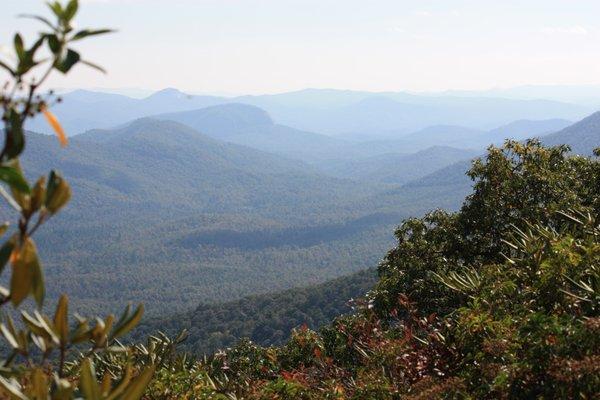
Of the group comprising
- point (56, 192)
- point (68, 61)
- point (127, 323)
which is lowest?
point (127, 323)

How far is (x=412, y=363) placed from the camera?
262 inches

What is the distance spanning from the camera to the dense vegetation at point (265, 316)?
5419cm

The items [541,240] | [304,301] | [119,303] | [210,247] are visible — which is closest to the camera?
[541,240]

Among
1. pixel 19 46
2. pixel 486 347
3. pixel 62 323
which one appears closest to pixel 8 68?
pixel 19 46

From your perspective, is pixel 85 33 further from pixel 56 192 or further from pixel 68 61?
pixel 56 192

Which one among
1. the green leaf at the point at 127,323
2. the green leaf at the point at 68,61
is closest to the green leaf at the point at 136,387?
the green leaf at the point at 127,323

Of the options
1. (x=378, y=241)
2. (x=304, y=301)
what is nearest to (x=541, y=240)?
(x=304, y=301)

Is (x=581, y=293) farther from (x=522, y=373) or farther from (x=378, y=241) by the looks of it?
(x=378, y=241)

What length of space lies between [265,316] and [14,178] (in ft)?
193

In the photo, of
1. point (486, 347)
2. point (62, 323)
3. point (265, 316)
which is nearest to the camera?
point (62, 323)

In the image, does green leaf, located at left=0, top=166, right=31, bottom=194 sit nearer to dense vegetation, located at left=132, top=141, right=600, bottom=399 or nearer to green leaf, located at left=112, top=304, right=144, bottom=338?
green leaf, located at left=112, top=304, right=144, bottom=338

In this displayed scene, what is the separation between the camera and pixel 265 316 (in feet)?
195

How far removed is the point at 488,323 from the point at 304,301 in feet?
177

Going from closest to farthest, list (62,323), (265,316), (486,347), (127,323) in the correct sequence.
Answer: (62,323) < (127,323) < (486,347) < (265,316)
